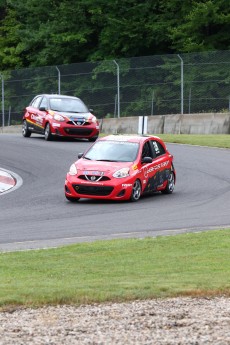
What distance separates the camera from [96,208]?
66.9 ft

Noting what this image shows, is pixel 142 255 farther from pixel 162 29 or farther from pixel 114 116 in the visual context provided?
pixel 162 29

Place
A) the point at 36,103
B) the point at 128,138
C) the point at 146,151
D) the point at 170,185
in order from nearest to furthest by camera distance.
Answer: the point at 146,151
the point at 170,185
the point at 128,138
the point at 36,103

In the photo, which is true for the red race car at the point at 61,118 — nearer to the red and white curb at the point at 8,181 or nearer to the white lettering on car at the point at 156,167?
the red and white curb at the point at 8,181

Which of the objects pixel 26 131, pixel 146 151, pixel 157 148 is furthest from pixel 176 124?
pixel 146 151

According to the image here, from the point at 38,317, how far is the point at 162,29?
4916 centimetres

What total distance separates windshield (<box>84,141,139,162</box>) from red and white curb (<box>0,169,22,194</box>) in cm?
226

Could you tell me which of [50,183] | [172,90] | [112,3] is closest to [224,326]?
[50,183]

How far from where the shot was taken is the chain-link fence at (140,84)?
4038 centimetres

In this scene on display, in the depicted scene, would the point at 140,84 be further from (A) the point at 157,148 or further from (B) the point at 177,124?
(A) the point at 157,148

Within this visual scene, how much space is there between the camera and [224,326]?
8.65m

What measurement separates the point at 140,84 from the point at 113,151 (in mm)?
20086

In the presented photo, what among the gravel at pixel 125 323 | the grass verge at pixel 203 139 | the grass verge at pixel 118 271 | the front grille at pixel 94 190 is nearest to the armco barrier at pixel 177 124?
the grass verge at pixel 203 139

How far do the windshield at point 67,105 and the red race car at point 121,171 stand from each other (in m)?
12.0

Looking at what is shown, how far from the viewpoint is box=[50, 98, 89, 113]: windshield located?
3543cm
